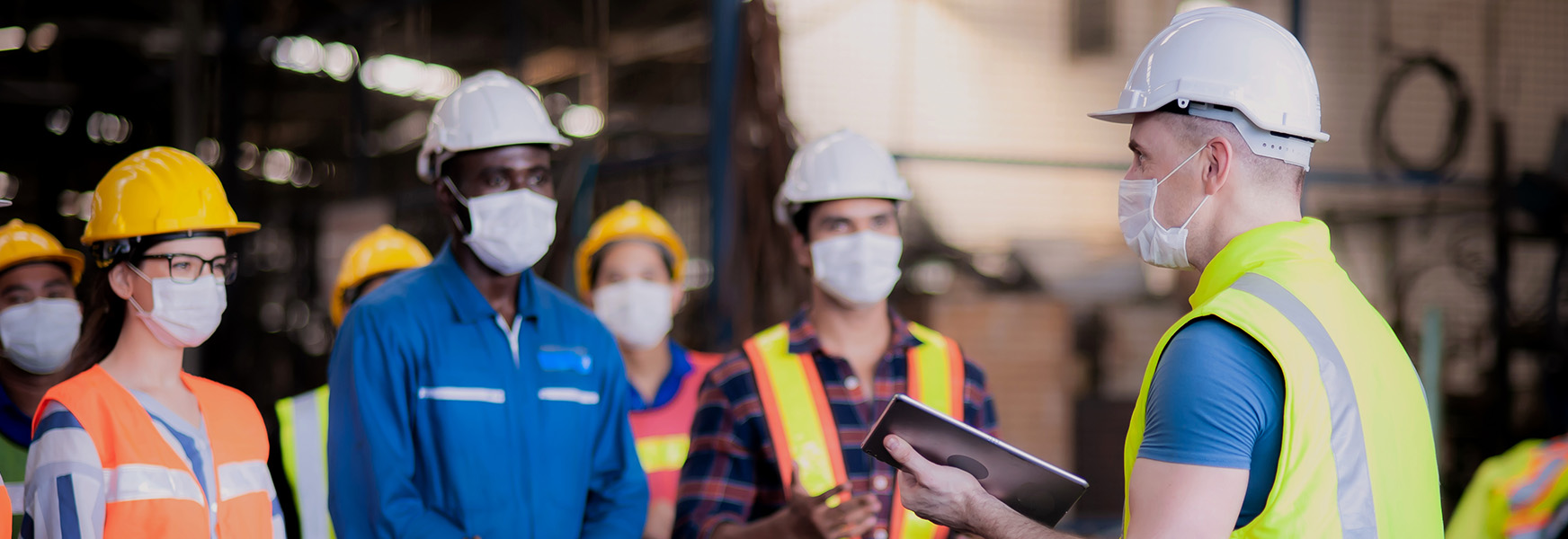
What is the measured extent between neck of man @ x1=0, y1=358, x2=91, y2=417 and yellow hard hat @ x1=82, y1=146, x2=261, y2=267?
700 millimetres

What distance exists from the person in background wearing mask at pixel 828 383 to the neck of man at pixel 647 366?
1.12 meters

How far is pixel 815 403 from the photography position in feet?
10.2

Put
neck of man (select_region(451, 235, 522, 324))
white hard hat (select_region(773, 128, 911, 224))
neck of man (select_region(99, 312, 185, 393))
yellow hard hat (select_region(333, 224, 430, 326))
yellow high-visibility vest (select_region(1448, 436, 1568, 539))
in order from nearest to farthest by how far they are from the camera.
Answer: neck of man (select_region(99, 312, 185, 393)), neck of man (select_region(451, 235, 522, 324)), white hard hat (select_region(773, 128, 911, 224)), yellow high-visibility vest (select_region(1448, 436, 1568, 539)), yellow hard hat (select_region(333, 224, 430, 326))

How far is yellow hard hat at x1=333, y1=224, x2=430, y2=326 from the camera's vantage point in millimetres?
4422

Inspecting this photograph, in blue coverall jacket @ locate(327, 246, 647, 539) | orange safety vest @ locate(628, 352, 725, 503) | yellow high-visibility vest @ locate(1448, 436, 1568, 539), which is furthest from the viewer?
orange safety vest @ locate(628, 352, 725, 503)

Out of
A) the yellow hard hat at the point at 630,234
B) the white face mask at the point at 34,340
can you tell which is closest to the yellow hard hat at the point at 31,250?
the white face mask at the point at 34,340

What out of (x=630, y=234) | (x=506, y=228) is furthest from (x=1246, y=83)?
(x=630, y=234)

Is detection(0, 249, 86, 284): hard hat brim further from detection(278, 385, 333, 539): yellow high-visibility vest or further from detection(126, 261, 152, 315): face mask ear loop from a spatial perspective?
detection(126, 261, 152, 315): face mask ear loop

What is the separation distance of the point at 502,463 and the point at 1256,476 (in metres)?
1.72

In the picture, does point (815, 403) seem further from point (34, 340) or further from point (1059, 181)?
point (1059, 181)

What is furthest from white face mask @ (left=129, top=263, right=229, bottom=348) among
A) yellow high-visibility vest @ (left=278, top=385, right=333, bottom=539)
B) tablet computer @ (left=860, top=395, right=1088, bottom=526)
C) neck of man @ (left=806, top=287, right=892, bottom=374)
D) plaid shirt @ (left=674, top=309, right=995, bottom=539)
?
neck of man @ (left=806, top=287, right=892, bottom=374)

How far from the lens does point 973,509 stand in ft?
6.70

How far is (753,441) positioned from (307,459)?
4.42ft

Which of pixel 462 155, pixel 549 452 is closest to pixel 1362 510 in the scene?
pixel 549 452
